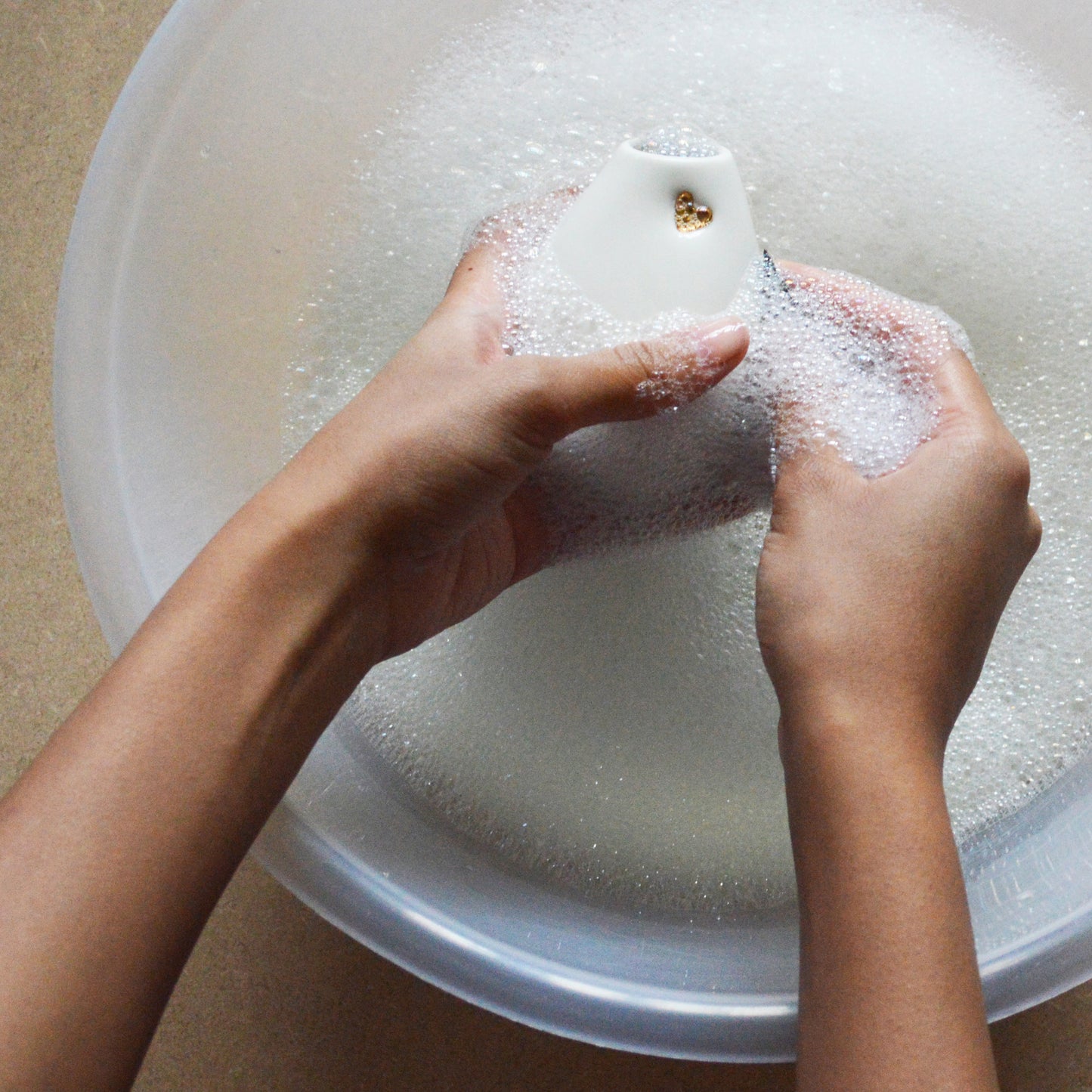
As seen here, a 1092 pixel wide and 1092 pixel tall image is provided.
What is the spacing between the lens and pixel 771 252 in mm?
633

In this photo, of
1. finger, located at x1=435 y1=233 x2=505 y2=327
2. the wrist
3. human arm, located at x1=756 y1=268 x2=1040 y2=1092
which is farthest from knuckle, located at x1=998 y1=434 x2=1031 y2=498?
finger, located at x1=435 y1=233 x2=505 y2=327

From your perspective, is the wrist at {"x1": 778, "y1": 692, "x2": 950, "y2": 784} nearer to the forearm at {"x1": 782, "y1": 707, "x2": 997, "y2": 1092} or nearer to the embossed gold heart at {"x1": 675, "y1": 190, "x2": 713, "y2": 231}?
the forearm at {"x1": 782, "y1": 707, "x2": 997, "y2": 1092}

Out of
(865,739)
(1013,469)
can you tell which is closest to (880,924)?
(865,739)

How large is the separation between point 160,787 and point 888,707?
0.28 meters

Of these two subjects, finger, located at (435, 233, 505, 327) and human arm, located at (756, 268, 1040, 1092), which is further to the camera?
finger, located at (435, 233, 505, 327)

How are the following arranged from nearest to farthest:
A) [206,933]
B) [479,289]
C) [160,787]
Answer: [160,787]
[479,289]
[206,933]

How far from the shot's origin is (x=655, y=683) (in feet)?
2.01

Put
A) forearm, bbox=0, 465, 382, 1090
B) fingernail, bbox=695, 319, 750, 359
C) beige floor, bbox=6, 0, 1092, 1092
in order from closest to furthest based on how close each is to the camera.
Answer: forearm, bbox=0, 465, 382, 1090, fingernail, bbox=695, 319, 750, 359, beige floor, bbox=6, 0, 1092, 1092

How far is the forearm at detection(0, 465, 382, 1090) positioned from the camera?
34 centimetres

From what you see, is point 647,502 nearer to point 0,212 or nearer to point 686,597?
point 686,597

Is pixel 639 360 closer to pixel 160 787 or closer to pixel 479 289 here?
pixel 479 289

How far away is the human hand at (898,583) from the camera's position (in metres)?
0.43

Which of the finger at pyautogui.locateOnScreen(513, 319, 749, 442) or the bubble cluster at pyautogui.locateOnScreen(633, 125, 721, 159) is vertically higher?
the bubble cluster at pyautogui.locateOnScreen(633, 125, 721, 159)

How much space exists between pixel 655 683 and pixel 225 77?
16.5 inches
